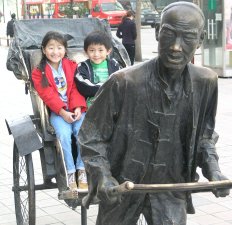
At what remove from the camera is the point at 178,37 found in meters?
2.48

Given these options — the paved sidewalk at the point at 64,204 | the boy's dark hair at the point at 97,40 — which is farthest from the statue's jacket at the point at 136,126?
the paved sidewalk at the point at 64,204

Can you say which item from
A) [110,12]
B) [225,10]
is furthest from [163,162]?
[110,12]

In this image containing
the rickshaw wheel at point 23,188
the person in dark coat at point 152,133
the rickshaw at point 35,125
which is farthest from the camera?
the rickshaw at point 35,125

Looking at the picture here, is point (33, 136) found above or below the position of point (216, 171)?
below

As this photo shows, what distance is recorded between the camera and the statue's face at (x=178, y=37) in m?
2.48

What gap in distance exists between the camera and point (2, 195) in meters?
5.94

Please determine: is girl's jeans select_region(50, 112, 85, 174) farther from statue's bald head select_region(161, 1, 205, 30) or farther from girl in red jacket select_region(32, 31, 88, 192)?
statue's bald head select_region(161, 1, 205, 30)

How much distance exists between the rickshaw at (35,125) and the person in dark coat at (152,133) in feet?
4.77

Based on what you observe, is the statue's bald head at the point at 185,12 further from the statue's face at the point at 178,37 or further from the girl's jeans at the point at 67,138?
the girl's jeans at the point at 67,138

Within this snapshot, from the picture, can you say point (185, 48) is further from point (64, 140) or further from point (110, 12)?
point (110, 12)

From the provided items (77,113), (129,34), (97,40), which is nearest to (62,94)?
(77,113)

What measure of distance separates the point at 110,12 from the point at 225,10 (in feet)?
69.5

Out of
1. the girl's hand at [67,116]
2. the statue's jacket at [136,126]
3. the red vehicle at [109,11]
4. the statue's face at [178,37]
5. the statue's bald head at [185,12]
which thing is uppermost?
the statue's bald head at [185,12]

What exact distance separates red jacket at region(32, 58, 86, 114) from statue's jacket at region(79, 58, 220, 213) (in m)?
2.21
